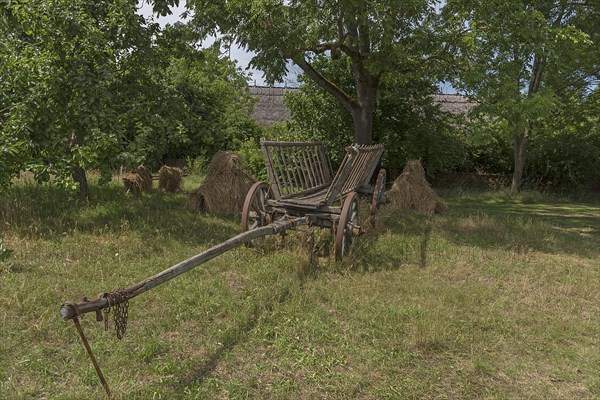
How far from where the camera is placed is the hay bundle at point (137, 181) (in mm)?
10172

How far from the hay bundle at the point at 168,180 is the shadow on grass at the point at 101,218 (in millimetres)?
1764

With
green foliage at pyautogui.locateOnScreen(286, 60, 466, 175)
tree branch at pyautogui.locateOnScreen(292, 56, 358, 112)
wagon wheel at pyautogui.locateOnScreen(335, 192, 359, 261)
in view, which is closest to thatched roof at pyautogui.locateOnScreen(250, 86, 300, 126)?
green foliage at pyautogui.locateOnScreen(286, 60, 466, 175)

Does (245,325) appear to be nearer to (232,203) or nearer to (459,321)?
(459,321)

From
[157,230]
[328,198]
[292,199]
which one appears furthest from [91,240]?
[328,198]

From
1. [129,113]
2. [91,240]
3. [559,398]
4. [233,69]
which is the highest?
[233,69]

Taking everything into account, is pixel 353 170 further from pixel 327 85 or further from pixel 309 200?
pixel 327 85

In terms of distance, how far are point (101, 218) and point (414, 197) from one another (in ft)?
21.6

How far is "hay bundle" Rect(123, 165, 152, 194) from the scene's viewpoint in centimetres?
1017

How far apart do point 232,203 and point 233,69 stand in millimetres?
9654

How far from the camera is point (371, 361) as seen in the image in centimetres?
352

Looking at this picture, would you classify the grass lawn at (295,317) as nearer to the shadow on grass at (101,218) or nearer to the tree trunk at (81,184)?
the shadow on grass at (101,218)

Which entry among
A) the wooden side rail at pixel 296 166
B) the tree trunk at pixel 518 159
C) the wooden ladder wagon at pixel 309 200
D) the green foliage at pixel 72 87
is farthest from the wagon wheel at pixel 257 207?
the tree trunk at pixel 518 159

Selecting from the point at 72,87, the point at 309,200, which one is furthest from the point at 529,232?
the point at 72,87

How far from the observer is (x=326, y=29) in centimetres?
973
